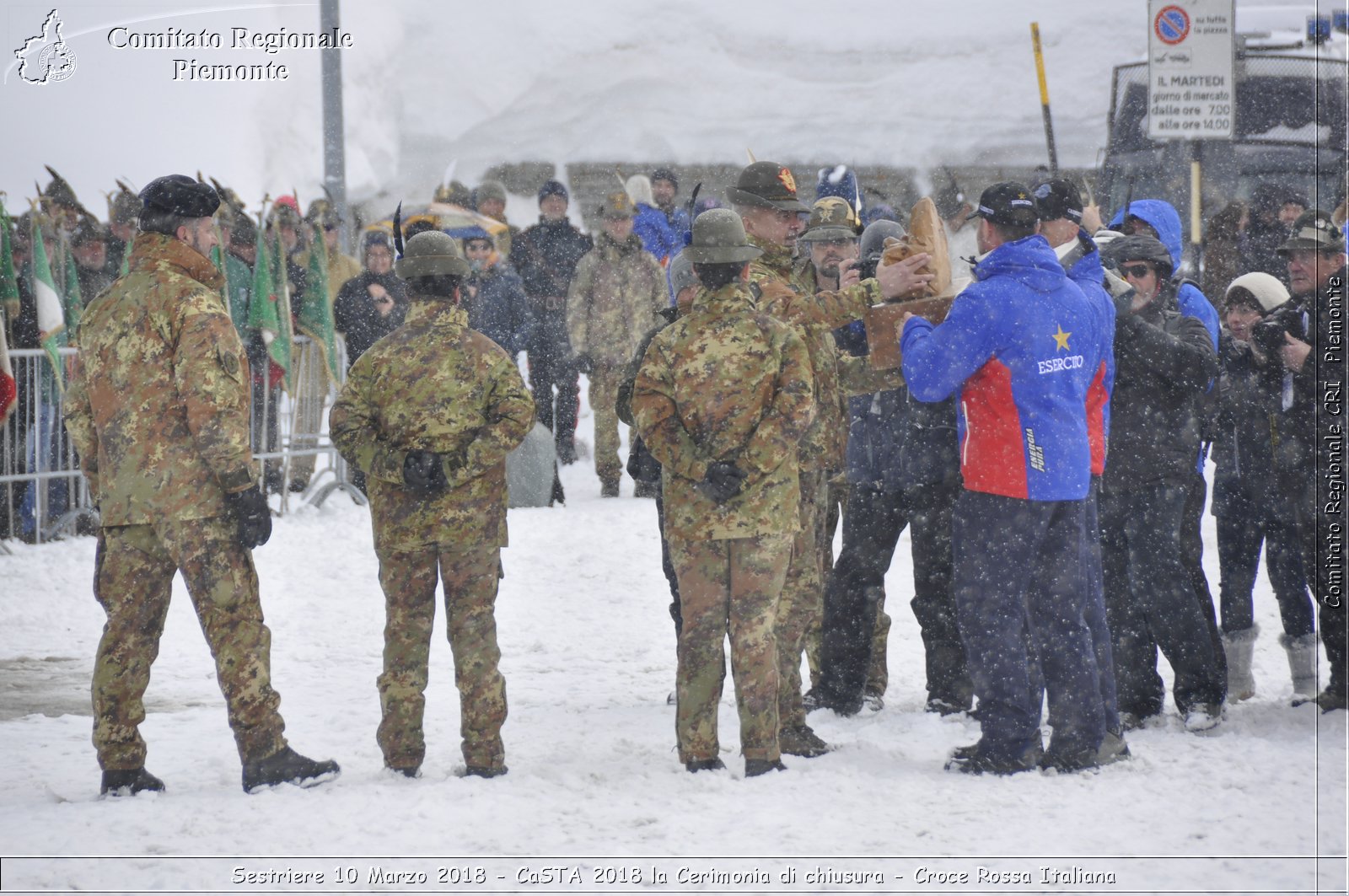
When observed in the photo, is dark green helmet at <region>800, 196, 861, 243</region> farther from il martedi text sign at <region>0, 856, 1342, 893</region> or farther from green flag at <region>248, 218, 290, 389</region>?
green flag at <region>248, 218, 290, 389</region>

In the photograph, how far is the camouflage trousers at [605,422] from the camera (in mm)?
11117

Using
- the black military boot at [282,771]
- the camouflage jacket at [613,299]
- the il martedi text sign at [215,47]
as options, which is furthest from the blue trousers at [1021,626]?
the camouflage jacket at [613,299]

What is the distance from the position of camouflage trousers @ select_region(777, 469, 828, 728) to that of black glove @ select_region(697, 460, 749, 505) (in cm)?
58

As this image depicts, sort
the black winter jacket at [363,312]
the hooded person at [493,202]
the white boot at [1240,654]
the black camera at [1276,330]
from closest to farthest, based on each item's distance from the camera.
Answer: the black camera at [1276,330] < the white boot at [1240,654] < the black winter jacket at [363,312] < the hooded person at [493,202]

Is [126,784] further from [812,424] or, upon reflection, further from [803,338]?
[803,338]

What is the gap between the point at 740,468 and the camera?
480cm

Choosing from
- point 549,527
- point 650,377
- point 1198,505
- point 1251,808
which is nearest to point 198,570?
point 650,377

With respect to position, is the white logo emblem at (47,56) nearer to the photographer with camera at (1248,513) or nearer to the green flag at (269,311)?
the green flag at (269,311)

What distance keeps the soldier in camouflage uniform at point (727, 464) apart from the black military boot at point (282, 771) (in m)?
1.32

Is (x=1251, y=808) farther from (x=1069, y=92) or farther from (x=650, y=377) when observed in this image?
(x=1069, y=92)

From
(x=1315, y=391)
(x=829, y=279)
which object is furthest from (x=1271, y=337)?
(x=829, y=279)

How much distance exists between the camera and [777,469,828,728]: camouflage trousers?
5277mm

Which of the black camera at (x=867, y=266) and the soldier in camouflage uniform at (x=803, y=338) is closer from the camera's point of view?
the soldier in camouflage uniform at (x=803, y=338)

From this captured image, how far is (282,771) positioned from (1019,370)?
2.94 m
